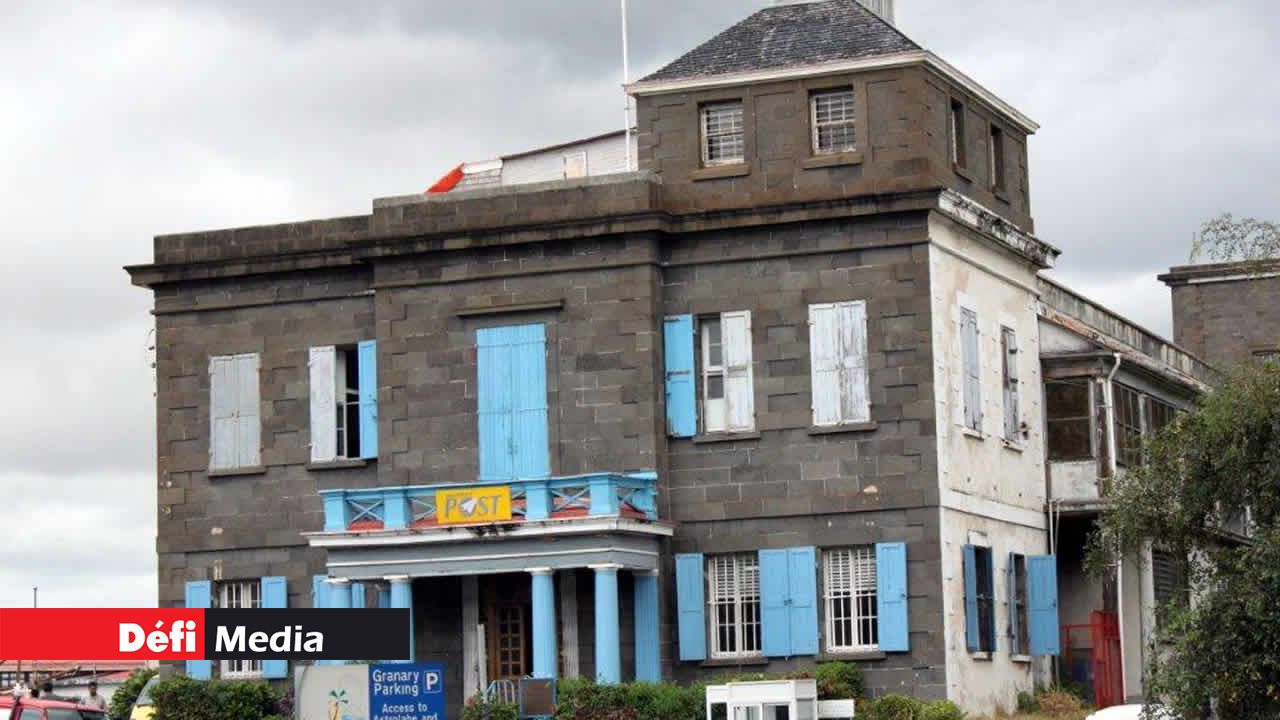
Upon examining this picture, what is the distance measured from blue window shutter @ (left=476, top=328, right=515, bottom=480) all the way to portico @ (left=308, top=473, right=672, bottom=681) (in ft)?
4.95

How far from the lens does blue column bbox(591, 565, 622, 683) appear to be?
139 feet

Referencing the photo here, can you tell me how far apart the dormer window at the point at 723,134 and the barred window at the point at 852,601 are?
7179 millimetres

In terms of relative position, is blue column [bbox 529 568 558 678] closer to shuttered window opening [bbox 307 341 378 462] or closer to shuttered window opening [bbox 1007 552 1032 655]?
shuttered window opening [bbox 307 341 378 462]

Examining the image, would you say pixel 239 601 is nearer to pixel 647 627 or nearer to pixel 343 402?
pixel 343 402

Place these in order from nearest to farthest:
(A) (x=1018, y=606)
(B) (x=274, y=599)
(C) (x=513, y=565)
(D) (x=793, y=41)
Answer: (C) (x=513, y=565) → (D) (x=793, y=41) → (A) (x=1018, y=606) → (B) (x=274, y=599)

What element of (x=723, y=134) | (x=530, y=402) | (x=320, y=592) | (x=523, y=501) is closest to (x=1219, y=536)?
(x=523, y=501)

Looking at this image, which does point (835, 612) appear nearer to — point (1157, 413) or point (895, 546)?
point (895, 546)

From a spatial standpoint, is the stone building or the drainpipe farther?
the drainpipe

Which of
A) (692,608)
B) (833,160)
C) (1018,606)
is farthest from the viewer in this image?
(1018,606)

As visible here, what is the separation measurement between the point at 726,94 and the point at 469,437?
747 cm

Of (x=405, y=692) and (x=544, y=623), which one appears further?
(x=544, y=623)

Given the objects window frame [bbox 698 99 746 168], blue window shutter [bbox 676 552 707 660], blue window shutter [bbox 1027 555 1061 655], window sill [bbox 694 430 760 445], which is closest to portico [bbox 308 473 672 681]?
blue window shutter [bbox 676 552 707 660]

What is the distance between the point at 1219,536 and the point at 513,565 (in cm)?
1200

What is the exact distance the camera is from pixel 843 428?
142ft
